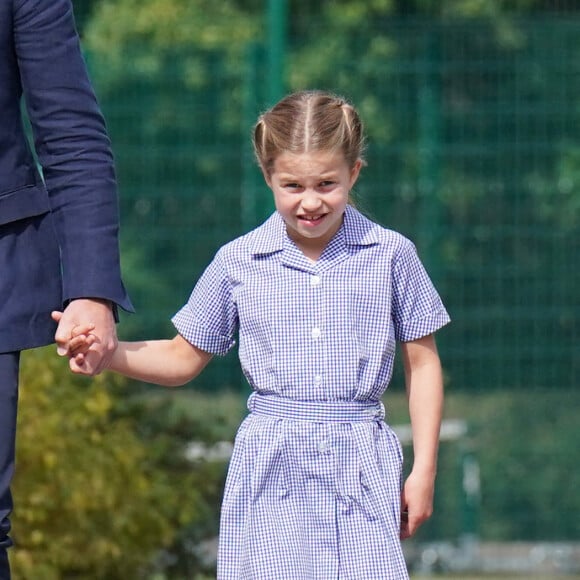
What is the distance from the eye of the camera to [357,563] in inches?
139

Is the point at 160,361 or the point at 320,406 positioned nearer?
the point at 320,406

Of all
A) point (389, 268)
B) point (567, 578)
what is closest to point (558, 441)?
point (567, 578)

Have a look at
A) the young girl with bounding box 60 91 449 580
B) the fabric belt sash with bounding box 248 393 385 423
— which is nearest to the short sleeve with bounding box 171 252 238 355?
the young girl with bounding box 60 91 449 580

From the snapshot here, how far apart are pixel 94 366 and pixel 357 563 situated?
78 centimetres

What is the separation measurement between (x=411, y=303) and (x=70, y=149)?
3.04 feet

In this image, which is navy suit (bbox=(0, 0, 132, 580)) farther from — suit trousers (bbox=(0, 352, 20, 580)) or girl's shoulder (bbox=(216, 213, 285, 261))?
girl's shoulder (bbox=(216, 213, 285, 261))

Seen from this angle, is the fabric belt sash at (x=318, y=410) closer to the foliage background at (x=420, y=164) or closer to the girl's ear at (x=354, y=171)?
the girl's ear at (x=354, y=171)

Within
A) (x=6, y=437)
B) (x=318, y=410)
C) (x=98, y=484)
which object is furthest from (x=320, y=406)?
(x=98, y=484)

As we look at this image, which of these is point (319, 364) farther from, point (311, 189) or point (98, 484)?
point (98, 484)


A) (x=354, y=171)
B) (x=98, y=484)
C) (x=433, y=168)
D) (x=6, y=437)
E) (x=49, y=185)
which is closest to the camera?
(x=6, y=437)

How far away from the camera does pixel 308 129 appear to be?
11.8ft

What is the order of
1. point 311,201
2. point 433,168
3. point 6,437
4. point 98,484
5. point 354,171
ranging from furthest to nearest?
point 433,168, point 98,484, point 354,171, point 311,201, point 6,437

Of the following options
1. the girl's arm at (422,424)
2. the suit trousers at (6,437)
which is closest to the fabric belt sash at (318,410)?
the girl's arm at (422,424)

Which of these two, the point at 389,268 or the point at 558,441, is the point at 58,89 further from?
the point at 558,441
